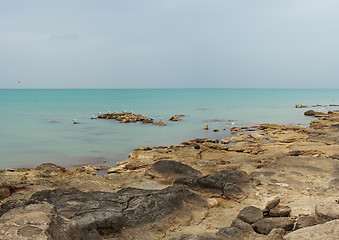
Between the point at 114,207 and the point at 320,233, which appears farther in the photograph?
the point at 114,207

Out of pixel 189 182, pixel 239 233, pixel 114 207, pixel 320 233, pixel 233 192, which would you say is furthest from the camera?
pixel 189 182

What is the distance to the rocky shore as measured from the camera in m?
5.47

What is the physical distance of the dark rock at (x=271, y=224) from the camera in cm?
652

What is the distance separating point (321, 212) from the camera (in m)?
5.95

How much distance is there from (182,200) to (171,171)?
3.32m

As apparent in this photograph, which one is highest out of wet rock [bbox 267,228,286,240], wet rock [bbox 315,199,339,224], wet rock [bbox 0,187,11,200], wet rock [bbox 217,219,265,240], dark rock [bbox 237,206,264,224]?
wet rock [bbox 315,199,339,224]

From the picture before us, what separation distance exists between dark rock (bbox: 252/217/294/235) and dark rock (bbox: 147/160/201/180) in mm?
4921

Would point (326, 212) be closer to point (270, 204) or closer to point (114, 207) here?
point (270, 204)

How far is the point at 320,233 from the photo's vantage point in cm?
Answer: 490

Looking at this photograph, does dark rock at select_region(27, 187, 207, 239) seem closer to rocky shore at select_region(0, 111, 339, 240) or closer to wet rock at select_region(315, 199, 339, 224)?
rocky shore at select_region(0, 111, 339, 240)

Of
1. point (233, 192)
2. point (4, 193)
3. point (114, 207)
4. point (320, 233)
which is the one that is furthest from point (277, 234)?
point (4, 193)

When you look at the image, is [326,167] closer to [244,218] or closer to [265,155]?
[265,155]

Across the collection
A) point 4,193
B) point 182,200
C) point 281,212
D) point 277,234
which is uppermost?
point 277,234

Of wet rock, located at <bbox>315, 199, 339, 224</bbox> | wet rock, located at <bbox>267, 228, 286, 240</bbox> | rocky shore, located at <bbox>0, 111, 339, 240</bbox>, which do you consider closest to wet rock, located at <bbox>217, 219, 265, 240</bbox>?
rocky shore, located at <bbox>0, 111, 339, 240</bbox>
